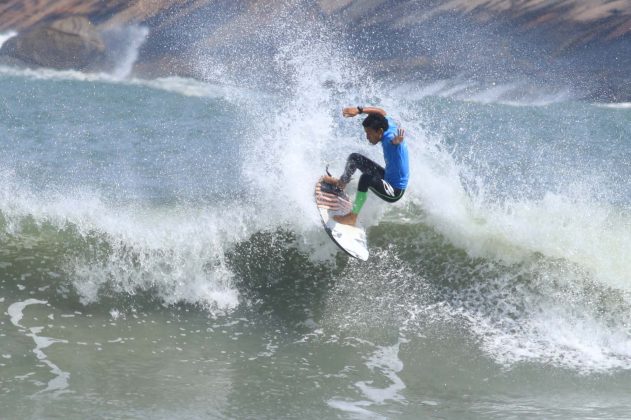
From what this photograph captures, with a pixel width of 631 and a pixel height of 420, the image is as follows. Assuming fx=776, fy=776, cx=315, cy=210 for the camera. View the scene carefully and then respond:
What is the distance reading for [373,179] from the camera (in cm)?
722

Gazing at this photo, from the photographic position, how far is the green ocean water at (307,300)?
5711 millimetres

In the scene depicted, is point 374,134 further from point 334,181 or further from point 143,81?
point 143,81

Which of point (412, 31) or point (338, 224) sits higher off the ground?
point (412, 31)

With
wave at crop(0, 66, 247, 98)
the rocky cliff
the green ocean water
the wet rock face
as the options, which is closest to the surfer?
the green ocean water

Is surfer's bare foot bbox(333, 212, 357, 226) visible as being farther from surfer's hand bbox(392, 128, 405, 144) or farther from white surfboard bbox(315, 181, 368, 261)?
surfer's hand bbox(392, 128, 405, 144)

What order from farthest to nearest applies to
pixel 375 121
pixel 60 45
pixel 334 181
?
pixel 60 45, pixel 334 181, pixel 375 121

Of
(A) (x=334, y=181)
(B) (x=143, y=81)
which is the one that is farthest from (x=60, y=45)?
(A) (x=334, y=181)

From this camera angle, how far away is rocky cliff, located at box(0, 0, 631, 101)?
148 feet

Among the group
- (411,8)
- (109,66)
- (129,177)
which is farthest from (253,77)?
(129,177)

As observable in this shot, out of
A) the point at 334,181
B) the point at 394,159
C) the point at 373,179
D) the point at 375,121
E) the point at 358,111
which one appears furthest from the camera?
the point at 334,181

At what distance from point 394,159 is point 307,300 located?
5.48 ft

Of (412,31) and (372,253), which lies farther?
(412,31)

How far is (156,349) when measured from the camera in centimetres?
643

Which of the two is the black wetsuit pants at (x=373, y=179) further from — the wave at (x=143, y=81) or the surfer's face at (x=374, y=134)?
the wave at (x=143, y=81)
